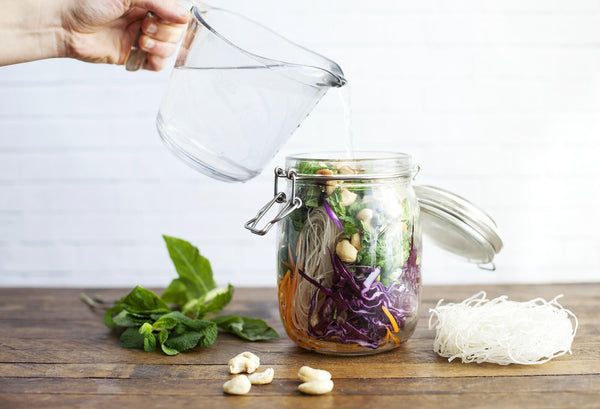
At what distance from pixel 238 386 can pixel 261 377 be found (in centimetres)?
5

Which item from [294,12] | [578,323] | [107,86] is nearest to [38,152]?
[107,86]

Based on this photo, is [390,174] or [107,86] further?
[107,86]

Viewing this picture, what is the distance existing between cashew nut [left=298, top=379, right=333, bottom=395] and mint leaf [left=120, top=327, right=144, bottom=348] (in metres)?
0.37

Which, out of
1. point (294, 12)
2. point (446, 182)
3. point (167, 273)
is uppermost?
point (294, 12)

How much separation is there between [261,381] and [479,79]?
4.15 ft

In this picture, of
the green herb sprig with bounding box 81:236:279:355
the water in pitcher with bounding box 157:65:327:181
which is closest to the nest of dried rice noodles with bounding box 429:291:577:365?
the green herb sprig with bounding box 81:236:279:355

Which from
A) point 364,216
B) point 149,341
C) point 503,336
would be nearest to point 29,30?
point 149,341

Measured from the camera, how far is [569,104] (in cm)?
187

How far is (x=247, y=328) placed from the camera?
3.93 ft

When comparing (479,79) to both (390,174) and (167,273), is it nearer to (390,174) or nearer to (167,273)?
(390,174)

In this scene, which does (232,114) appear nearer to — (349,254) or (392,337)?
(349,254)

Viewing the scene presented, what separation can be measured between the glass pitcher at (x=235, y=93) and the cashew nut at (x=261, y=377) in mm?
318

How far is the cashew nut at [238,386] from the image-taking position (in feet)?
2.98

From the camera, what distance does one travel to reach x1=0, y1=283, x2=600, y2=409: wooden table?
88 cm
